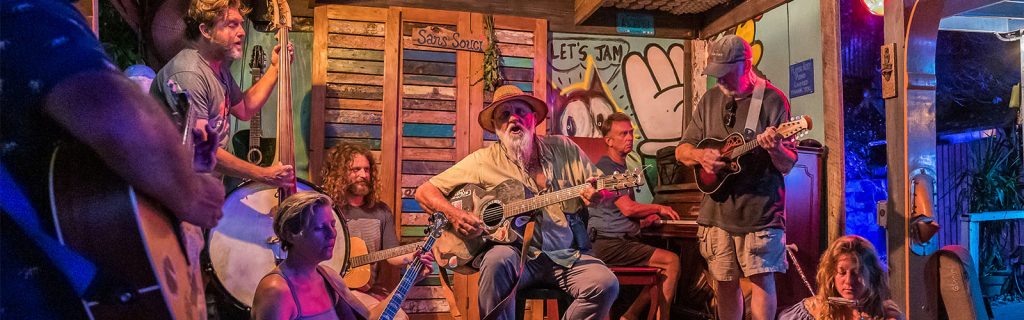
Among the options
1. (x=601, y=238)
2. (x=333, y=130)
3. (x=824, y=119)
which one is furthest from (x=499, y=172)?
(x=824, y=119)

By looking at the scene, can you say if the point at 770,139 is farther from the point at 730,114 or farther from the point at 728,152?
the point at 730,114

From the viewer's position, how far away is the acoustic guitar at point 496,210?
420cm

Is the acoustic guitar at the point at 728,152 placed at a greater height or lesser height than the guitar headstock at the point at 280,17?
lesser

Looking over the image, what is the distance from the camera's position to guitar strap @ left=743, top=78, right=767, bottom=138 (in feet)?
13.0

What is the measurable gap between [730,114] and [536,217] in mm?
1268

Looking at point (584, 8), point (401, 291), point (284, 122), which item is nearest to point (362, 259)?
point (284, 122)

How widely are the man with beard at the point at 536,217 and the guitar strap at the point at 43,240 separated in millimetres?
3181

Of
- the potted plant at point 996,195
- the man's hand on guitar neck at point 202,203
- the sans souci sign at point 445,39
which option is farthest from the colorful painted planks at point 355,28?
the potted plant at point 996,195

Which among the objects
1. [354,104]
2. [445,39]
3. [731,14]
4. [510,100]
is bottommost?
[510,100]

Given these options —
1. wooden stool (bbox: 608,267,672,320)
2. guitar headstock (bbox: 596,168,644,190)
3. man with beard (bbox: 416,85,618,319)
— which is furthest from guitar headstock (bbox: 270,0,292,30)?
wooden stool (bbox: 608,267,672,320)

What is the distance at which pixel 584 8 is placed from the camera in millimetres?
6590

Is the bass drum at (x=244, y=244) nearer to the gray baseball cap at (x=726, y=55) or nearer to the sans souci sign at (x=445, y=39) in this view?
the gray baseball cap at (x=726, y=55)

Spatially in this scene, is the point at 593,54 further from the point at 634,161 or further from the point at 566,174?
Answer: the point at 566,174

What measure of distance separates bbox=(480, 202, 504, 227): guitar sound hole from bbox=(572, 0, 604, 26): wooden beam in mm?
2650
